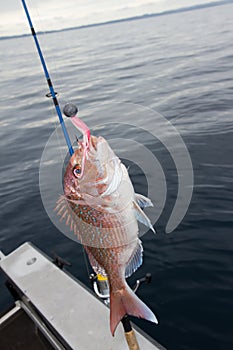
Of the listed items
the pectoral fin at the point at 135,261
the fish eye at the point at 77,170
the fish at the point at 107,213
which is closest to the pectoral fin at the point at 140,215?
the fish at the point at 107,213

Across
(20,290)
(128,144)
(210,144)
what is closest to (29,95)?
(128,144)

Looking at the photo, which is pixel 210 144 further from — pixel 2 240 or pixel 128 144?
pixel 2 240

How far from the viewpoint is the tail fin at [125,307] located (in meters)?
2.48

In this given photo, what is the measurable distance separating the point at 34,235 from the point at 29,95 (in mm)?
16833

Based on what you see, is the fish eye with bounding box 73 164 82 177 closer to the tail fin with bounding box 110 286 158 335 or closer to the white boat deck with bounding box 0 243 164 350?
the tail fin with bounding box 110 286 158 335

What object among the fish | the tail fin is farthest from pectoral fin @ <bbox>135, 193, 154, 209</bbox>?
the tail fin

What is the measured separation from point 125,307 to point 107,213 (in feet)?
2.76

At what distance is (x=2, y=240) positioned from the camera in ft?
24.9

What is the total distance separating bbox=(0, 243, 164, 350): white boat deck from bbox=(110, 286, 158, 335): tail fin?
798 mm

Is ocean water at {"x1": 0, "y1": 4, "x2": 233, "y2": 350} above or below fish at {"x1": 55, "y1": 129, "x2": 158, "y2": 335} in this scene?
below

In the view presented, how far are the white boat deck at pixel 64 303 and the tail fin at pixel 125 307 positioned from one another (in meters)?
0.80

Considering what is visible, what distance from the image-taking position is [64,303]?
3.67 meters

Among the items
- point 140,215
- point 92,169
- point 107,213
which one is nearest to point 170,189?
point 140,215

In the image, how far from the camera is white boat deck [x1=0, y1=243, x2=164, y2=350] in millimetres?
3182
